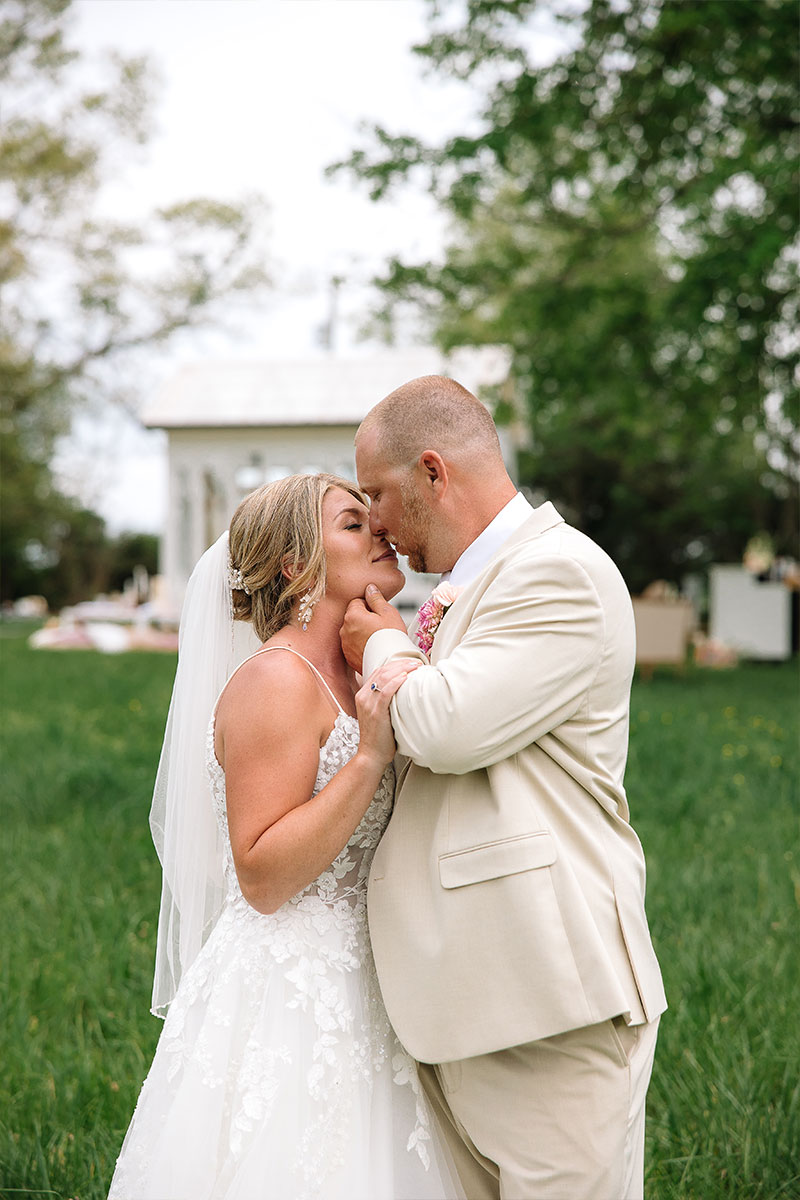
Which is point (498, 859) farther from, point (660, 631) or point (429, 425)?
point (660, 631)

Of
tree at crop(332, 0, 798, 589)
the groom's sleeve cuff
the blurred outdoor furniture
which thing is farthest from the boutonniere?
the blurred outdoor furniture

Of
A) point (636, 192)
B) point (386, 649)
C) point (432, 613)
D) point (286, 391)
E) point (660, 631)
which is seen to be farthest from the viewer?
point (286, 391)

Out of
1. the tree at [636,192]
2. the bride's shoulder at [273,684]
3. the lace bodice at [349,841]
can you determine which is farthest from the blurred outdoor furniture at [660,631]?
the bride's shoulder at [273,684]

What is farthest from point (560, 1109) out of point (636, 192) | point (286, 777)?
point (636, 192)

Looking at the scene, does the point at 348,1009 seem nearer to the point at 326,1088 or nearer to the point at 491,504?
the point at 326,1088

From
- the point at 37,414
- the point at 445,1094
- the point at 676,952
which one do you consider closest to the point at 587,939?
the point at 445,1094

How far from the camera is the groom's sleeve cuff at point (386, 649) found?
2594 mm

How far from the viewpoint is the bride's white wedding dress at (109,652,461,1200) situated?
2609mm

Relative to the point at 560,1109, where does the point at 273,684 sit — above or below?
above

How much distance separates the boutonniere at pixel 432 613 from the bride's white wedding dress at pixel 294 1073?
0.91 feet

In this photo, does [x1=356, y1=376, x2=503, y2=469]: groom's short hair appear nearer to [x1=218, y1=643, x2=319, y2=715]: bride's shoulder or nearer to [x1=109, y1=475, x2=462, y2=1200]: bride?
[x1=109, y1=475, x2=462, y2=1200]: bride

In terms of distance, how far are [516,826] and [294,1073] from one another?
79 centimetres

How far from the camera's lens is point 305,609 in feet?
9.50

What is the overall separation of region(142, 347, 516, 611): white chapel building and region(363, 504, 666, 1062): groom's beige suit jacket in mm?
19119
